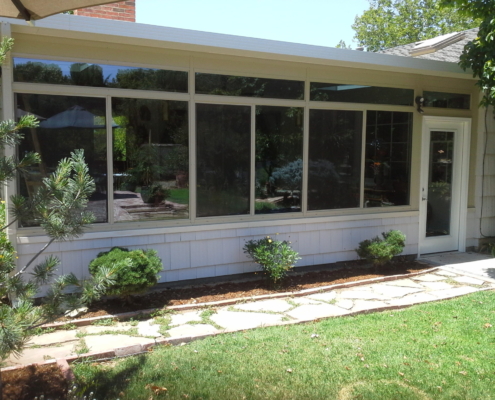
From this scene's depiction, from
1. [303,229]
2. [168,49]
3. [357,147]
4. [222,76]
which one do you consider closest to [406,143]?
[357,147]

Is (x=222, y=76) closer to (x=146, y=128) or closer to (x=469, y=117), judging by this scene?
(x=146, y=128)

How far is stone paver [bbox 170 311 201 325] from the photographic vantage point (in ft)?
16.4

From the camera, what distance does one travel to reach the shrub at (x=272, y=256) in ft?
19.9

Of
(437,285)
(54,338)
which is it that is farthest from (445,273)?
(54,338)

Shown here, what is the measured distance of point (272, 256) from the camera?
240 inches

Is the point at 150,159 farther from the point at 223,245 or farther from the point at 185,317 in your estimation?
the point at 185,317

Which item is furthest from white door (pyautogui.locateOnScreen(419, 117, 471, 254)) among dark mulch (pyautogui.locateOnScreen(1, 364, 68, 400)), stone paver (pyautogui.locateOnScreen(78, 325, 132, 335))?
dark mulch (pyautogui.locateOnScreen(1, 364, 68, 400))

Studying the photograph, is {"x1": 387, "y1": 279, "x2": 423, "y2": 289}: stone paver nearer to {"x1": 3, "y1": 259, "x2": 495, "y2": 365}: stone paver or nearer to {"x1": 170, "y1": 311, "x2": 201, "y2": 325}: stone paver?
{"x1": 3, "y1": 259, "x2": 495, "y2": 365}: stone paver

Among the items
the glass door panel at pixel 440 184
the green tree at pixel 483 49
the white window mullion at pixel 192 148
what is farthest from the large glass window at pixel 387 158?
the white window mullion at pixel 192 148

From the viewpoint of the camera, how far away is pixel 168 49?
584cm

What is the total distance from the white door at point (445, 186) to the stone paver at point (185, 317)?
446 centimetres

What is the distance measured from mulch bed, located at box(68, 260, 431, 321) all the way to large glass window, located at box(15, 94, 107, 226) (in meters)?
1.04

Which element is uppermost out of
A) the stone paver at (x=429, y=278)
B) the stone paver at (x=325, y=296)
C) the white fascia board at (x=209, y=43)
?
the white fascia board at (x=209, y=43)

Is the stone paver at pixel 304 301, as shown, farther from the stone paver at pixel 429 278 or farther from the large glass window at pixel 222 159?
the stone paver at pixel 429 278
